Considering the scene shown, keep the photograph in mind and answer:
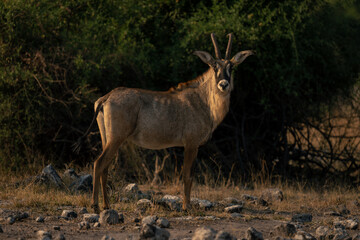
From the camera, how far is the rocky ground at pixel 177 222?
621 centimetres

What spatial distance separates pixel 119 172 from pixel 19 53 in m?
3.51

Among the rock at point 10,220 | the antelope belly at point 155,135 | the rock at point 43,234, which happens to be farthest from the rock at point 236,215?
the rock at point 10,220

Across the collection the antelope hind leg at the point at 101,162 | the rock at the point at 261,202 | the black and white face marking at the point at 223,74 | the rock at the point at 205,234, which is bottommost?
the rock at the point at 261,202

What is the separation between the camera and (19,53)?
1134cm

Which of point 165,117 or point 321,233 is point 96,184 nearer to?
point 165,117

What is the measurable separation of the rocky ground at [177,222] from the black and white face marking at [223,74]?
1955 millimetres

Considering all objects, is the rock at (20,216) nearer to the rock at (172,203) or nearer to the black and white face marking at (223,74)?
the rock at (172,203)

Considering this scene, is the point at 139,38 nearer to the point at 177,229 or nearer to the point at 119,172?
the point at 119,172

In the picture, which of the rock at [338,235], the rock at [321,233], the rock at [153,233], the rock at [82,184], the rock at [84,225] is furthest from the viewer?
the rock at [82,184]

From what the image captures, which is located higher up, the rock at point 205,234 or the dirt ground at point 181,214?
the rock at point 205,234

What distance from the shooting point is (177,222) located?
23.6ft

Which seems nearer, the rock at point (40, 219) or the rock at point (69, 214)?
the rock at point (40, 219)

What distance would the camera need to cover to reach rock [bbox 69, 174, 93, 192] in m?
9.53

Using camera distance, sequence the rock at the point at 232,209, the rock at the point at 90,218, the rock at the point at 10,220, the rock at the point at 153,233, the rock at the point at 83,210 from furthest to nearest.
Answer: the rock at the point at 232,209, the rock at the point at 83,210, the rock at the point at 90,218, the rock at the point at 10,220, the rock at the point at 153,233
